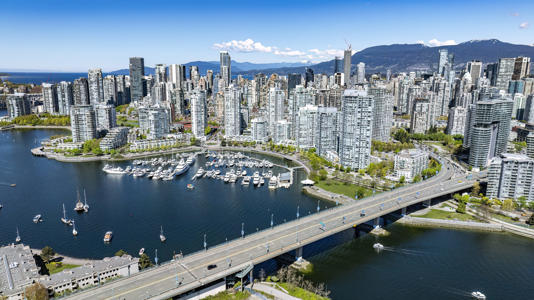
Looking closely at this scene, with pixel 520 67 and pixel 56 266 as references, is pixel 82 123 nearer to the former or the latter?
pixel 56 266

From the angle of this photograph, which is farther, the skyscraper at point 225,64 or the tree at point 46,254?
the skyscraper at point 225,64

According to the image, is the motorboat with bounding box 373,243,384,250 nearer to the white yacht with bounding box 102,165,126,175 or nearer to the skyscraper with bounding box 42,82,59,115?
the white yacht with bounding box 102,165,126,175

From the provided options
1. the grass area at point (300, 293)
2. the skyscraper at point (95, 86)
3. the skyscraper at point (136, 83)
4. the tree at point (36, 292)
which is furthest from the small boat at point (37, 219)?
the skyscraper at point (136, 83)

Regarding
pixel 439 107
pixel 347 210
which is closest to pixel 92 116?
pixel 347 210

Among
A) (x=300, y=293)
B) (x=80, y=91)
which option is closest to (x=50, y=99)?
(x=80, y=91)

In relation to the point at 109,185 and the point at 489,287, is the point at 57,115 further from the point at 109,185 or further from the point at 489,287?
the point at 489,287

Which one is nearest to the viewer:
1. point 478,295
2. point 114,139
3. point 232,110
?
point 478,295

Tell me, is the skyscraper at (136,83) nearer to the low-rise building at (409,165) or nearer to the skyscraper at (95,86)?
the skyscraper at (95,86)
